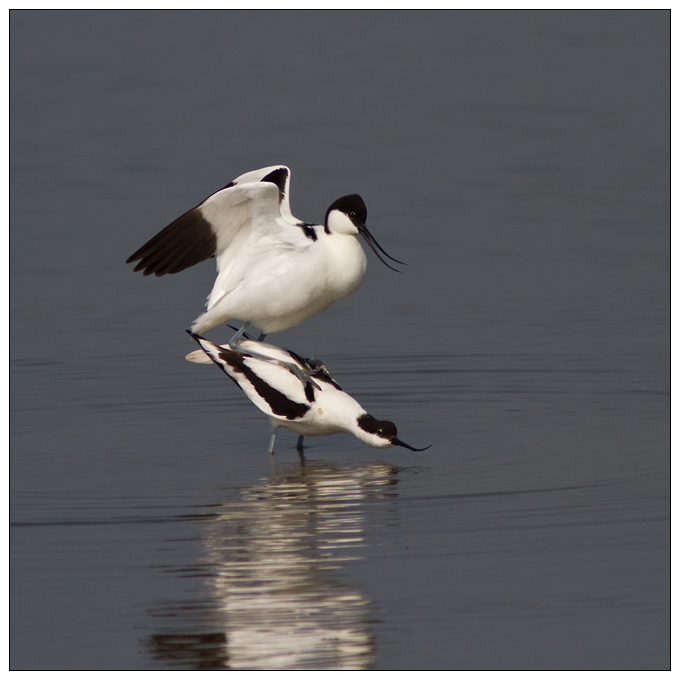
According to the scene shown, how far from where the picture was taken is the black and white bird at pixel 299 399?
9117 millimetres

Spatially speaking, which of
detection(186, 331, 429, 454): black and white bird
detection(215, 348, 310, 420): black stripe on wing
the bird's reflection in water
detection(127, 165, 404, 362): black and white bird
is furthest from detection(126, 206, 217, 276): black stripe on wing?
the bird's reflection in water

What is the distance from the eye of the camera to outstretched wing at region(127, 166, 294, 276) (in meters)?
9.34

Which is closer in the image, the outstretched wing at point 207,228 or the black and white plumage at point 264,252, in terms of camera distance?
the outstretched wing at point 207,228

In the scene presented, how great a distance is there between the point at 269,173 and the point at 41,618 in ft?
14.6

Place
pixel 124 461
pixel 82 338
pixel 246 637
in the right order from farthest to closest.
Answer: pixel 82 338, pixel 124 461, pixel 246 637

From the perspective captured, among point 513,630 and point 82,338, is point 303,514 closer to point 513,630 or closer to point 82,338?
point 513,630

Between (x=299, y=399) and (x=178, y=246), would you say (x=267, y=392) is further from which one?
(x=178, y=246)

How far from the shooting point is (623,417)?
9.91m

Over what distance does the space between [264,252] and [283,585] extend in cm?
360

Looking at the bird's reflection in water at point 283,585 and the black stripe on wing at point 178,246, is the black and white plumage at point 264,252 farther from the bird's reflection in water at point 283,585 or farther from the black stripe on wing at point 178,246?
the bird's reflection in water at point 283,585

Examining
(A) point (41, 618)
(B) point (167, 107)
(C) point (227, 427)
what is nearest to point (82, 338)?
(C) point (227, 427)

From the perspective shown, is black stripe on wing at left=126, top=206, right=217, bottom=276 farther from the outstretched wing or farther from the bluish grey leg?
the bluish grey leg

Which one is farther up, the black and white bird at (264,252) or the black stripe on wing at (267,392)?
the black and white bird at (264,252)

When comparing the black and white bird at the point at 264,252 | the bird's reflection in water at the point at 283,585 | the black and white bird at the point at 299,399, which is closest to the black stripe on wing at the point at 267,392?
the black and white bird at the point at 299,399
